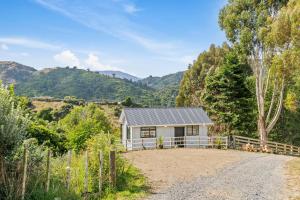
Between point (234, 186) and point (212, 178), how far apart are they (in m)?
1.92

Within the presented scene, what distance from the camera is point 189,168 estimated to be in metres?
18.5

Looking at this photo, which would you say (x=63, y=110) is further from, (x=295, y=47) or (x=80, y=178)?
(x=80, y=178)

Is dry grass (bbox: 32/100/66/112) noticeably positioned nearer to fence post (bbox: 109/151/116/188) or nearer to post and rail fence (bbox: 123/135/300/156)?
post and rail fence (bbox: 123/135/300/156)

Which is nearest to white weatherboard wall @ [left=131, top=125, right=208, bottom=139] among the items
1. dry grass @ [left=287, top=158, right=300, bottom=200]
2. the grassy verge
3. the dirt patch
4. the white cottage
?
the white cottage

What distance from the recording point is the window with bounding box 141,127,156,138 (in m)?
31.3

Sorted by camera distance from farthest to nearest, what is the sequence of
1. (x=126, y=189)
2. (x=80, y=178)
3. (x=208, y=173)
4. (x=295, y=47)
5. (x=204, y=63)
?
(x=204, y=63) < (x=295, y=47) < (x=208, y=173) < (x=126, y=189) < (x=80, y=178)

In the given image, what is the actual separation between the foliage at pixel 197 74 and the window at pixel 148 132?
25056mm

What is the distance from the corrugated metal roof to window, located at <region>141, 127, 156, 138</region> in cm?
58

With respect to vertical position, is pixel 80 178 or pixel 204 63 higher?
pixel 204 63

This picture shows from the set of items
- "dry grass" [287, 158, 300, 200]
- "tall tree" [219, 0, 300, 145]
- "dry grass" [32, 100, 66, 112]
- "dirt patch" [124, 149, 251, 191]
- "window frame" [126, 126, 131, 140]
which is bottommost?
"dry grass" [287, 158, 300, 200]

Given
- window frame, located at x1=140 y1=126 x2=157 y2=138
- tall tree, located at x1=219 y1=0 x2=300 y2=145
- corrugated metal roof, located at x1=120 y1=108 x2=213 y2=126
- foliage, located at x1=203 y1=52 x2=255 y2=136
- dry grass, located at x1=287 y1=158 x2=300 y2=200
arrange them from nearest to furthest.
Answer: dry grass, located at x1=287 y1=158 x2=300 y2=200 < tall tree, located at x1=219 y1=0 x2=300 y2=145 < window frame, located at x1=140 y1=126 x2=157 y2=138 < corrugated metal roof, located at x1=120 y1=108 x2=213 y2=126 < foliage, located at x1=203 y1=52 x2=255 y2=136

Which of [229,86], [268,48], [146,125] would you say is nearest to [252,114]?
[229,86]

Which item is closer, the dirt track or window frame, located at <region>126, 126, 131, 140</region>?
the dirt track

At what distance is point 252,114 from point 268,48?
393 inches
